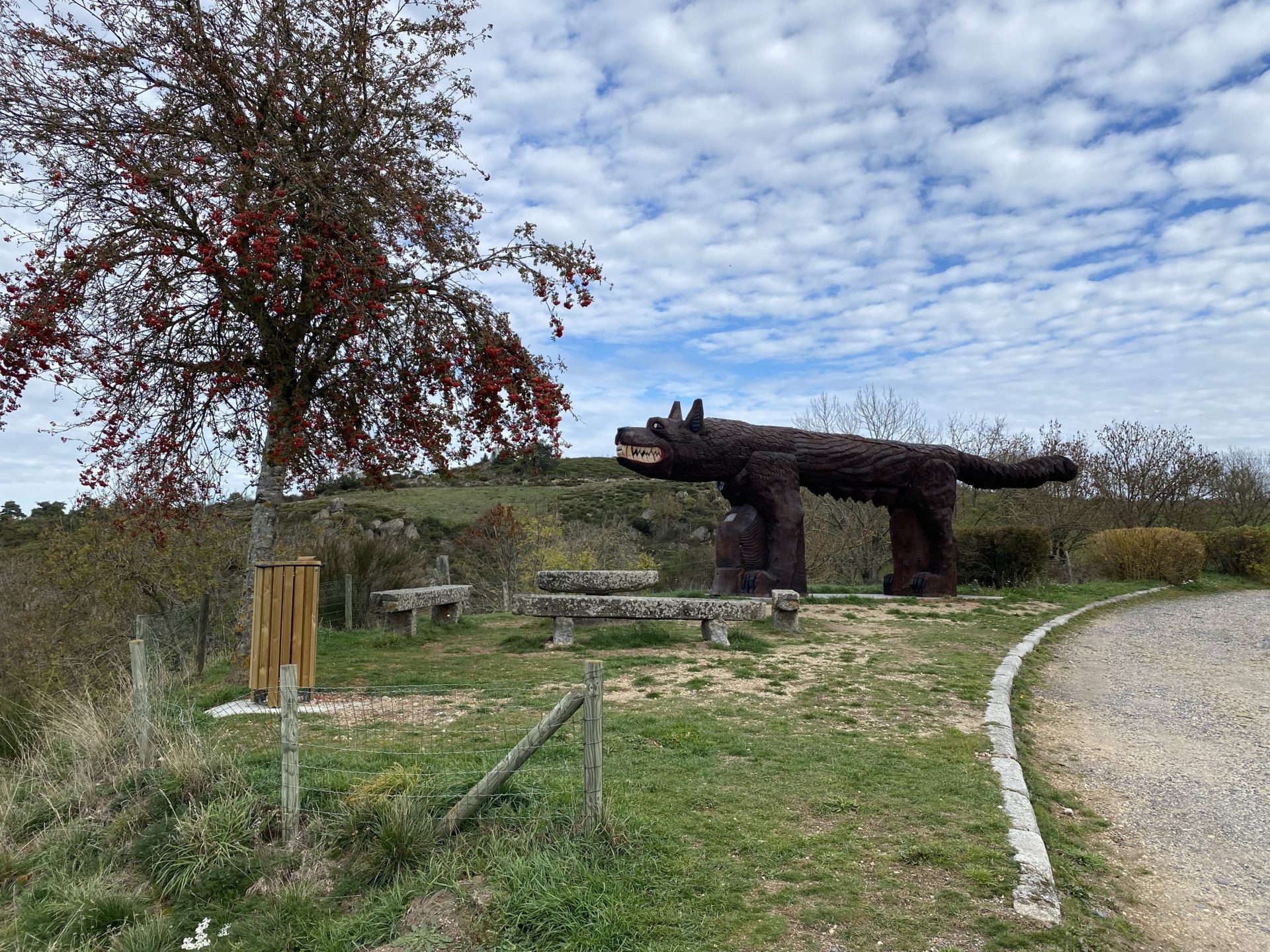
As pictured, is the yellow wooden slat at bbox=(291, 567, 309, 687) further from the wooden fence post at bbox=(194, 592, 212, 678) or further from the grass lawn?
the wooden fence post at bbox=(194, 592, 212, 678)

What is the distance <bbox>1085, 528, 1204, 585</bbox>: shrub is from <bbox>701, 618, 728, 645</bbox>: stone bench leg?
55.9ft

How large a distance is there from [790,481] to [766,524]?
829 millimetres

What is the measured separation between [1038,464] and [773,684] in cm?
1163

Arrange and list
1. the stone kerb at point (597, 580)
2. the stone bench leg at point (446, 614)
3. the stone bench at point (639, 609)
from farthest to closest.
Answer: the stone bench leg at point (446, 614) → the stone kerb at point (597, 580) → the stone bench at point (639, 609)

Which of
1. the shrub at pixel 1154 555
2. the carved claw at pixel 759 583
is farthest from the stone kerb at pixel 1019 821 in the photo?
the shrub at pixel 1154 555

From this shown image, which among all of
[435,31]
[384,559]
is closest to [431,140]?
[435,31]

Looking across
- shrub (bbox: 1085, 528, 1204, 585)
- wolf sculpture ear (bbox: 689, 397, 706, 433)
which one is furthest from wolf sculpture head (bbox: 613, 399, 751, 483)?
shrub (bbox: 1085, 528, 1204, 585)

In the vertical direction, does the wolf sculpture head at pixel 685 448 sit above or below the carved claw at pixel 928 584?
above

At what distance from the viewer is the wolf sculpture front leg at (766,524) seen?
1319cm

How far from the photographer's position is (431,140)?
8797 millimetres

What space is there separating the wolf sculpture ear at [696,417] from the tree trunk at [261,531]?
6399mm

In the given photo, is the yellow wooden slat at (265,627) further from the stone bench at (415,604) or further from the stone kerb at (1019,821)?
the stone kerb at (1019,821)

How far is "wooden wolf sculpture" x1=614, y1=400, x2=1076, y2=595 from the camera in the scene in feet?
41.6

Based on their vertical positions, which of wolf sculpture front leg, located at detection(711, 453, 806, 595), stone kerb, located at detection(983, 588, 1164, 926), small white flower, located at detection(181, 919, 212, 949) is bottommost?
small white flower, located at detection(181, 919, 212, 949)
